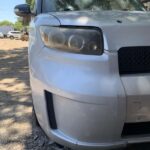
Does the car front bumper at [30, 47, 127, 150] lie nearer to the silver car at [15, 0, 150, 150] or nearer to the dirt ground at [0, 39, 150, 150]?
the silver car at [15, 0, 150, 150]

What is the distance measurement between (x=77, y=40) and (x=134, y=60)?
455 millimetres

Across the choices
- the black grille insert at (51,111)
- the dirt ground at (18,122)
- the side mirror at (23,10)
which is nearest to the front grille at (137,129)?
the black grille insert at (51,111)

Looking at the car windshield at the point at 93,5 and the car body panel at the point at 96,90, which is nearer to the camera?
the car body panel at the point at 96,90

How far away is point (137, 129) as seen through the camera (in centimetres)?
299

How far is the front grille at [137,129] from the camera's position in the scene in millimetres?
2941

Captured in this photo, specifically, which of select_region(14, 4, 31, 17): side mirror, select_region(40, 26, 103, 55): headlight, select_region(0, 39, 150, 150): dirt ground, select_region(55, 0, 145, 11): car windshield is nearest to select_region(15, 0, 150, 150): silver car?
select_region(40, 26, 103, 55): headlight

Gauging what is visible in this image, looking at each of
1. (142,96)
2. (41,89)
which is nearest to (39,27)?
(41,89)

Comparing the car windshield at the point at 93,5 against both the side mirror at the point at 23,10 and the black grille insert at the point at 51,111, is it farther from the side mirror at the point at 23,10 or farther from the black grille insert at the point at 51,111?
the black grille insert at the point at 51,111

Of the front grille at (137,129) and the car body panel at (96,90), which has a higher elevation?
the car body panel at (96,90)

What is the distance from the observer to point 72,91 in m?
2.84

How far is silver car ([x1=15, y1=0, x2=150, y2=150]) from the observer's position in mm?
2787

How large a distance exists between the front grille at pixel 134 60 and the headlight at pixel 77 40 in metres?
0.17

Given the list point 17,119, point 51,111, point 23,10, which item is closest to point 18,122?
point 17,119

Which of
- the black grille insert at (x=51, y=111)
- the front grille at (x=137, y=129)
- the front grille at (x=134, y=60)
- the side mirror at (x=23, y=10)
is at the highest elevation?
the side mirror at (x=23, y=10)
